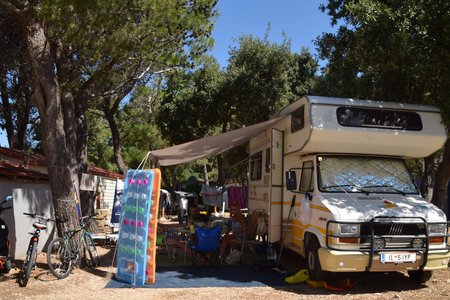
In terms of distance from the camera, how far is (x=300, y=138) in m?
7.72

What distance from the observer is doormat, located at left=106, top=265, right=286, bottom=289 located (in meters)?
7.49

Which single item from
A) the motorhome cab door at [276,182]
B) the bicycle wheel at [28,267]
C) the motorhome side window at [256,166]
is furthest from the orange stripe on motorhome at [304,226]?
the bicycle wheel at [28,267]

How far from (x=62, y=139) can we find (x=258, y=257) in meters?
4.79

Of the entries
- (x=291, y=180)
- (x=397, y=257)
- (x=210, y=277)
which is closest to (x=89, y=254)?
(x=210, y=277)

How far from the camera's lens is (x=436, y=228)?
6.87 meters

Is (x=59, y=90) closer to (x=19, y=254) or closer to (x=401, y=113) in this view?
(x=19, y=254)

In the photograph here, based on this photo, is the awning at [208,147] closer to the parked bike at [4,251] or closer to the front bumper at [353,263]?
the front bumper at [353,263]

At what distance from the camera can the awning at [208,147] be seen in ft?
29.9

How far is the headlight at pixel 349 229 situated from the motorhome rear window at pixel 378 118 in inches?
66.0

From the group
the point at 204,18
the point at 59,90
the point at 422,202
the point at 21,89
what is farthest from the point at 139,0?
the point at 21,89

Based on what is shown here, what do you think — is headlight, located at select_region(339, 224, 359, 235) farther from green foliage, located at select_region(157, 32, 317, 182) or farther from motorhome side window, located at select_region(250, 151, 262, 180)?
green foliage, located at select_region(157, 32, 317, 182)

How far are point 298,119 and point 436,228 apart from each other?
274 centimetres

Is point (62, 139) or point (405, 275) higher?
point (62, 139)

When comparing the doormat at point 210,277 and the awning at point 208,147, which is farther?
the awning at point 208,147
